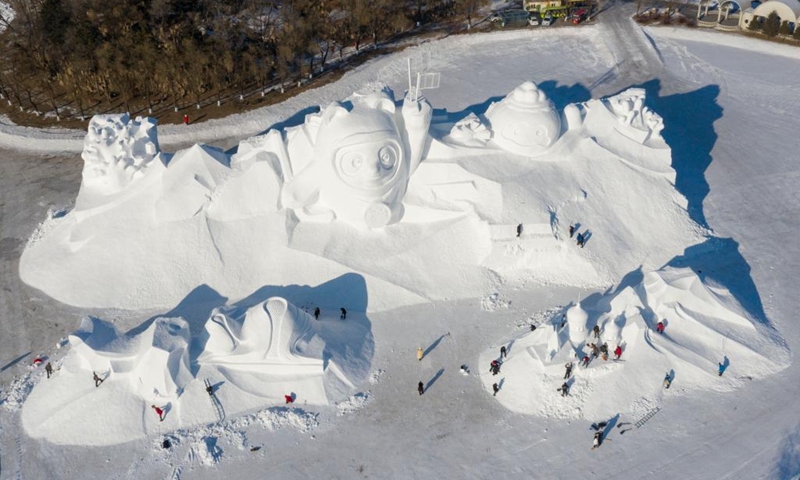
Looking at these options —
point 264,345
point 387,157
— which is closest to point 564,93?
point 387,157

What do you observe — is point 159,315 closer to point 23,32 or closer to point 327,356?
point 327,356

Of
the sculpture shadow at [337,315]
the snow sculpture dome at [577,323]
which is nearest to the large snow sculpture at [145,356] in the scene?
the sculpture shadow at [337,315]

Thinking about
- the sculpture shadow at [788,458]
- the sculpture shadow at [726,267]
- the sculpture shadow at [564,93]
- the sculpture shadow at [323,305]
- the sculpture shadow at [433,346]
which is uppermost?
the sculpture shadow at [564,93]

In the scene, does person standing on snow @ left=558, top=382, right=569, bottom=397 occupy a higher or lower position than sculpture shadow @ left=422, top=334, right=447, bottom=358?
lower

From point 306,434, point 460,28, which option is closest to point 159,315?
point 306,434

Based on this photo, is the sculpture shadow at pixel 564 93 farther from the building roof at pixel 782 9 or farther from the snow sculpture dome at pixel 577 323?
the snow sculpture dome at pixel 577 323

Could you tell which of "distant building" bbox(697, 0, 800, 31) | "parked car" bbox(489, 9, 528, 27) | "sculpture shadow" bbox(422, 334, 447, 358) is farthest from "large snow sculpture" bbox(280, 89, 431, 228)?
"distant building" bbox(697, 0, 800, 31)

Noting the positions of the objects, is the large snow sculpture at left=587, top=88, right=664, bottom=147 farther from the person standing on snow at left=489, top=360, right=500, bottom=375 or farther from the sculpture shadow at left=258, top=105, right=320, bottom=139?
the sculpture shadow at left=258, top=105, right=320, bottom=139
